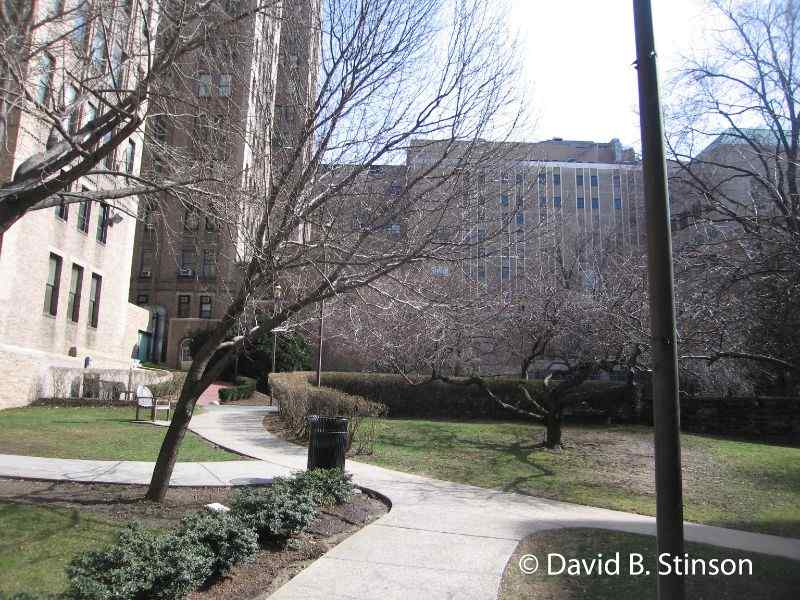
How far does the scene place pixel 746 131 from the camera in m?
14.7

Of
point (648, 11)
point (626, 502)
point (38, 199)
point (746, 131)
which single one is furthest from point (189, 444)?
point (746, 131)

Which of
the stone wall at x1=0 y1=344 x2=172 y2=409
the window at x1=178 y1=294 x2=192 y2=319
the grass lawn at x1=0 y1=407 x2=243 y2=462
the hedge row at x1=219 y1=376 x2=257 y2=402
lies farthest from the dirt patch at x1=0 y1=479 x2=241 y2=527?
the window at x1=178 y1=294 x2=192 y2=319

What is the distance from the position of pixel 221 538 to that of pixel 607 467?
11007mm

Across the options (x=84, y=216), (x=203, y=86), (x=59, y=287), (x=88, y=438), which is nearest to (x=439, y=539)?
(x=203, y=86)

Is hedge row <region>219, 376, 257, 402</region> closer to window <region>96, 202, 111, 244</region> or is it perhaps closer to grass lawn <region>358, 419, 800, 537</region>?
window <region>96, 202, 111, 244</region>

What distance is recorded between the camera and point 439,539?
6.87 metres

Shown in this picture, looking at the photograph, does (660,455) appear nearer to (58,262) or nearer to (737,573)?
(737,573)

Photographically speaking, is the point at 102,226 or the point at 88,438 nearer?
the point at 88,438

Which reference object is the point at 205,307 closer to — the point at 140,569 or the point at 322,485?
the point at 322,485

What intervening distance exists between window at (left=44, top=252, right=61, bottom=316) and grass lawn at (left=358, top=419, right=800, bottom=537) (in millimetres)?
15574

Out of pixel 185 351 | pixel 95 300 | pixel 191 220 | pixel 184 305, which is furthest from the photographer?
pixel 184 305

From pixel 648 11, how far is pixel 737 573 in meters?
5.40

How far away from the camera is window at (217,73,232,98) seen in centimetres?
782

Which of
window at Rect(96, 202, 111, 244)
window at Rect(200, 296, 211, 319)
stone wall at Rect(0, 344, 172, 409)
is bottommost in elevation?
stone wall at Rect(0, 344, 172, 409)
